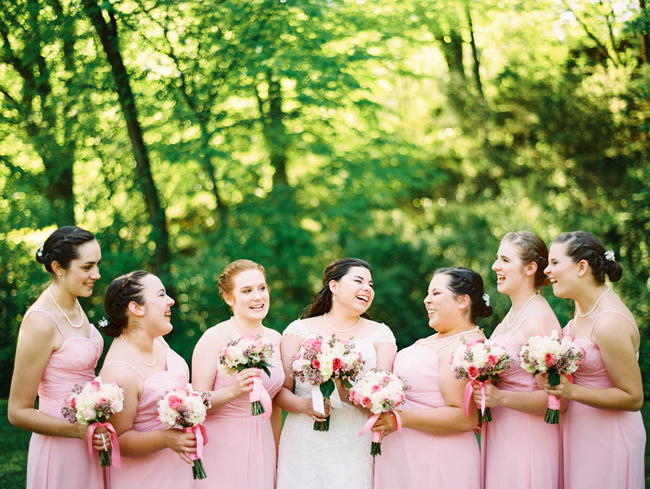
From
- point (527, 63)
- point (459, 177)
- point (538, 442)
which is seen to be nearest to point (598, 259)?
point (538, 442)

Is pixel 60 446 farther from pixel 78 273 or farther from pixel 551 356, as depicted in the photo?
pixel 551 356

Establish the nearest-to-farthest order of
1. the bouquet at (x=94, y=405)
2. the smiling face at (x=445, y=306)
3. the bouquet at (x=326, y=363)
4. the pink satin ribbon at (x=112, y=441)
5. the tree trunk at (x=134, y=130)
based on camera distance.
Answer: the bouquet at (x=94, y=405), the pink satin ribbon at (x=112, y=441), the bouquet at (x=326, y=363), the smiling face at (x=445, y=306), the tree trunk at (x=134, y=130)

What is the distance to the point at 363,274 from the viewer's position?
541cm

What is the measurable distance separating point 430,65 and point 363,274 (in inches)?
650

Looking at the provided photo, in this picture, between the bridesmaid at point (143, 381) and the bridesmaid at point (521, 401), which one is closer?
the bridesmaid at point (143, 381)

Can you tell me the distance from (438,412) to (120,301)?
2.30m

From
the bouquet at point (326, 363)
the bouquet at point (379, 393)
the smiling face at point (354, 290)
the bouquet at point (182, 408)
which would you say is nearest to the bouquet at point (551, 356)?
the bouquet at point (379, 393)

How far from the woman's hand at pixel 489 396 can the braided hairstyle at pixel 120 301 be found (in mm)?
2347

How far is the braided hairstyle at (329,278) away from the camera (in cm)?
546

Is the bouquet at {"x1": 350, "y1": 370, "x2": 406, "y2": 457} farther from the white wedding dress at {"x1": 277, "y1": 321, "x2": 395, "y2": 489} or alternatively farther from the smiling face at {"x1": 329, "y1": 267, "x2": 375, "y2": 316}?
the smiling face at {"x1": 329, "y1": 267, "x2": 375, "y2": 316}

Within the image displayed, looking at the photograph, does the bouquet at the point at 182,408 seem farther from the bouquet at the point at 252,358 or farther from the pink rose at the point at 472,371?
the pink rose at the point at 472,371

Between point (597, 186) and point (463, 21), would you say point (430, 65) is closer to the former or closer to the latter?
point (463, 21)

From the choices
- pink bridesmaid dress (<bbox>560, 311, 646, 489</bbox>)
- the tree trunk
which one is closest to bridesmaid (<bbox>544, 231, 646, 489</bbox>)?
pink bridesmaid dress (<bbox>560, 311, 646, 489</bbox>)

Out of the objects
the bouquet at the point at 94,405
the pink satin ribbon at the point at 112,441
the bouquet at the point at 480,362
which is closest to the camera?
the bouquet at the point at 94,405
